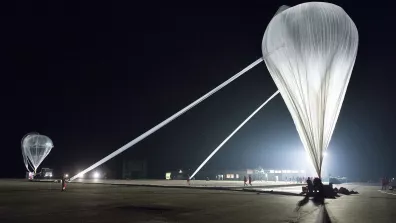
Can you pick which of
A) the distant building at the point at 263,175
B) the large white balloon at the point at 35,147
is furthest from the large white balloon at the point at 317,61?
the large white balloon at the point at 35,147

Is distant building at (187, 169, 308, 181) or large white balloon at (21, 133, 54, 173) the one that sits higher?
large white balloon at (21, 133, 54, 173)

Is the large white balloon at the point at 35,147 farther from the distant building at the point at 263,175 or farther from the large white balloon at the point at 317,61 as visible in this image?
Result: the large white balloon at the point at 317,61

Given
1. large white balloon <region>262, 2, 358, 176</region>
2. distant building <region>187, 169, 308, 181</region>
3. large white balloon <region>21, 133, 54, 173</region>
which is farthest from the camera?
distant building <region>187, 169, 308, 181</region>

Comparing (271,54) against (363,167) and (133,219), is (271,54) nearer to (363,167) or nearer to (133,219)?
(133,219)

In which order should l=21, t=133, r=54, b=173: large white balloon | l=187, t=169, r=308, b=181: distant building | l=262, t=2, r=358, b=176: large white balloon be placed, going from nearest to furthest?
l=262, t=2, r=358, b=176: large white balloon, l=21, t=133, r=54, b=173: large white balloon, l=187, t=169, r=308, b=181: distant building

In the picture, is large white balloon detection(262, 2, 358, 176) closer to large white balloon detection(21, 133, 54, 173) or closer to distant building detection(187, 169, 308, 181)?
distant building detection(187, 169, 308, 181)

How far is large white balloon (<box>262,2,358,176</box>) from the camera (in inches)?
1052

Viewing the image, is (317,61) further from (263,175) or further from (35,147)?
(263,175)

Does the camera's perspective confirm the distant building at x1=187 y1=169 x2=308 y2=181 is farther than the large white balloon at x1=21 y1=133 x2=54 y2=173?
Yes

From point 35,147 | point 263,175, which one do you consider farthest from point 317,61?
point 263,175

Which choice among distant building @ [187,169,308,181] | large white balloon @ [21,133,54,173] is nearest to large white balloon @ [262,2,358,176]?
distant building @ [187,169,308,181]

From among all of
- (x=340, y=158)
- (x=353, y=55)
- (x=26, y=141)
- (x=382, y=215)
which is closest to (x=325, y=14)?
(x=353, y=55)

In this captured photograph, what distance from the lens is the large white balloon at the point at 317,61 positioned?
26719mm

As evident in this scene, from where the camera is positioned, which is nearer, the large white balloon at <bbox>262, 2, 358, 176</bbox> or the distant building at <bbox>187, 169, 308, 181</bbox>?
the large white balloon at <bbox>262, 2, 358, 176</bbox>
